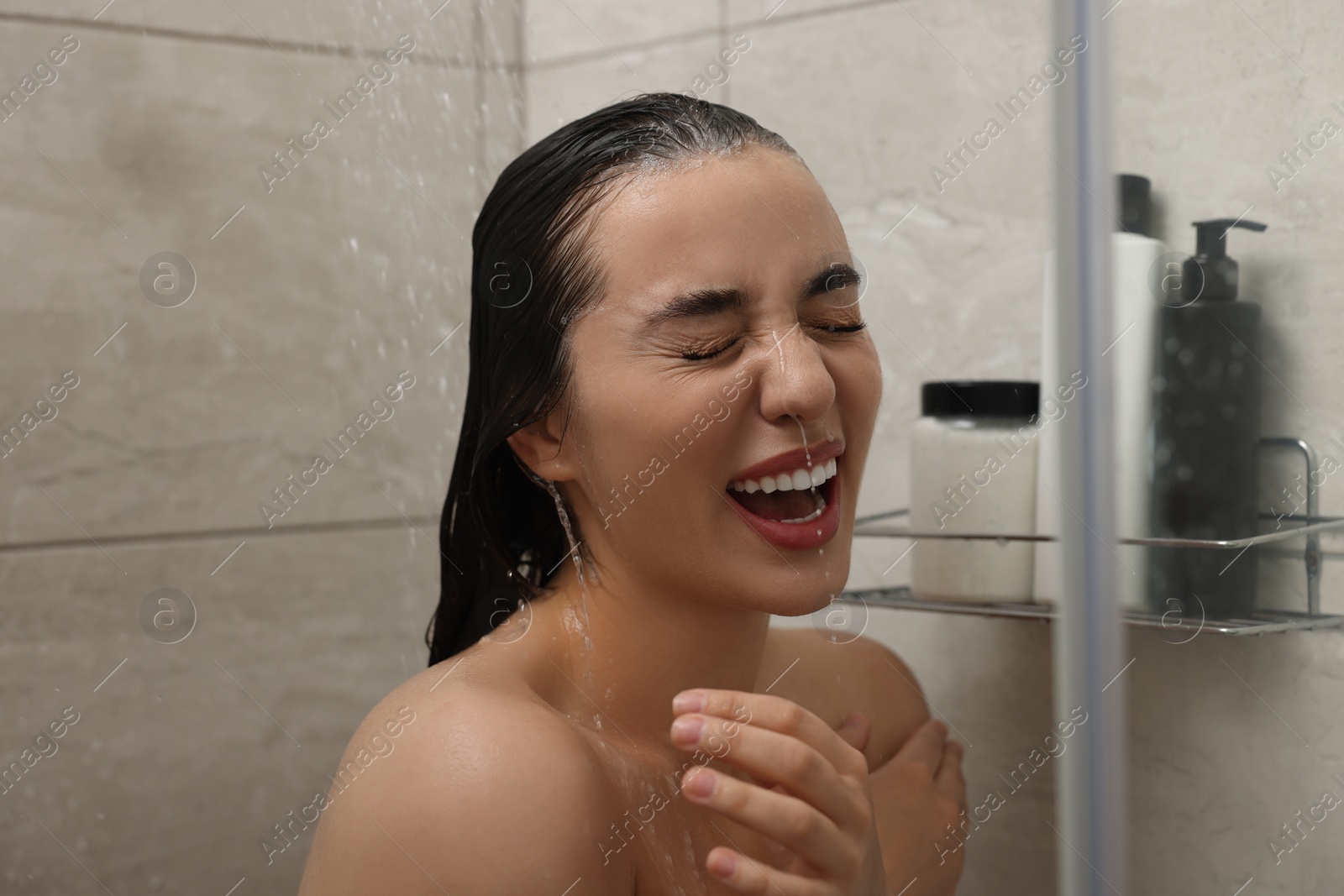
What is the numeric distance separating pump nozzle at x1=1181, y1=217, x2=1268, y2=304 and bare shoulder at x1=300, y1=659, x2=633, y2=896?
525 millimetres

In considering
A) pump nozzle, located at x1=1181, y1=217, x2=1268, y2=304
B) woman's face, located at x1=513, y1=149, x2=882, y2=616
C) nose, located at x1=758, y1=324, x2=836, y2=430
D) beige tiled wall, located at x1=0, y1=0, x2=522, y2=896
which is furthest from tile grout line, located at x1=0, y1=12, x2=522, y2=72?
pump nozzle, located at x1=1181, y1=217, x2=1268, y2=304

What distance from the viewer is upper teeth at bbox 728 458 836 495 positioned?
2.38ft

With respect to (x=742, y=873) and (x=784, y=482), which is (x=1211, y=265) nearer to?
(x=784, y=482)

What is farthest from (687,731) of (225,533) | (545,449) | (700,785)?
(225,533)

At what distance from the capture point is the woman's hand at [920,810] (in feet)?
3.00

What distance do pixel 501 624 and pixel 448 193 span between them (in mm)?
631

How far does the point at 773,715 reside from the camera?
67 centimetres

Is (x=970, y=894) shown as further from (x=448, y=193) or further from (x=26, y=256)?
(x=26, y=256)

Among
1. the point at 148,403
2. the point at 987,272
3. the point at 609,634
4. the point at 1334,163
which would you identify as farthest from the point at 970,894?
the point at 148,403

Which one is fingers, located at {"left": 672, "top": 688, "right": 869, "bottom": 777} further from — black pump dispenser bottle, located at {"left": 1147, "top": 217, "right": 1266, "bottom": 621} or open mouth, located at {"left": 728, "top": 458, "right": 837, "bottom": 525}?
black pump dispenser bottle, located at {"left": 1147, "top": 217, "right": 1266, "bottom": 621}

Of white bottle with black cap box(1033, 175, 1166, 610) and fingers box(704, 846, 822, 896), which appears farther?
white bottle with black cap box(1033, 175, 1166, 610)

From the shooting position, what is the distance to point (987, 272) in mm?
1025

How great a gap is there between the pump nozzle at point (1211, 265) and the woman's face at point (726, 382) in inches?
9.4

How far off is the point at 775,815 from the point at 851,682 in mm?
393
